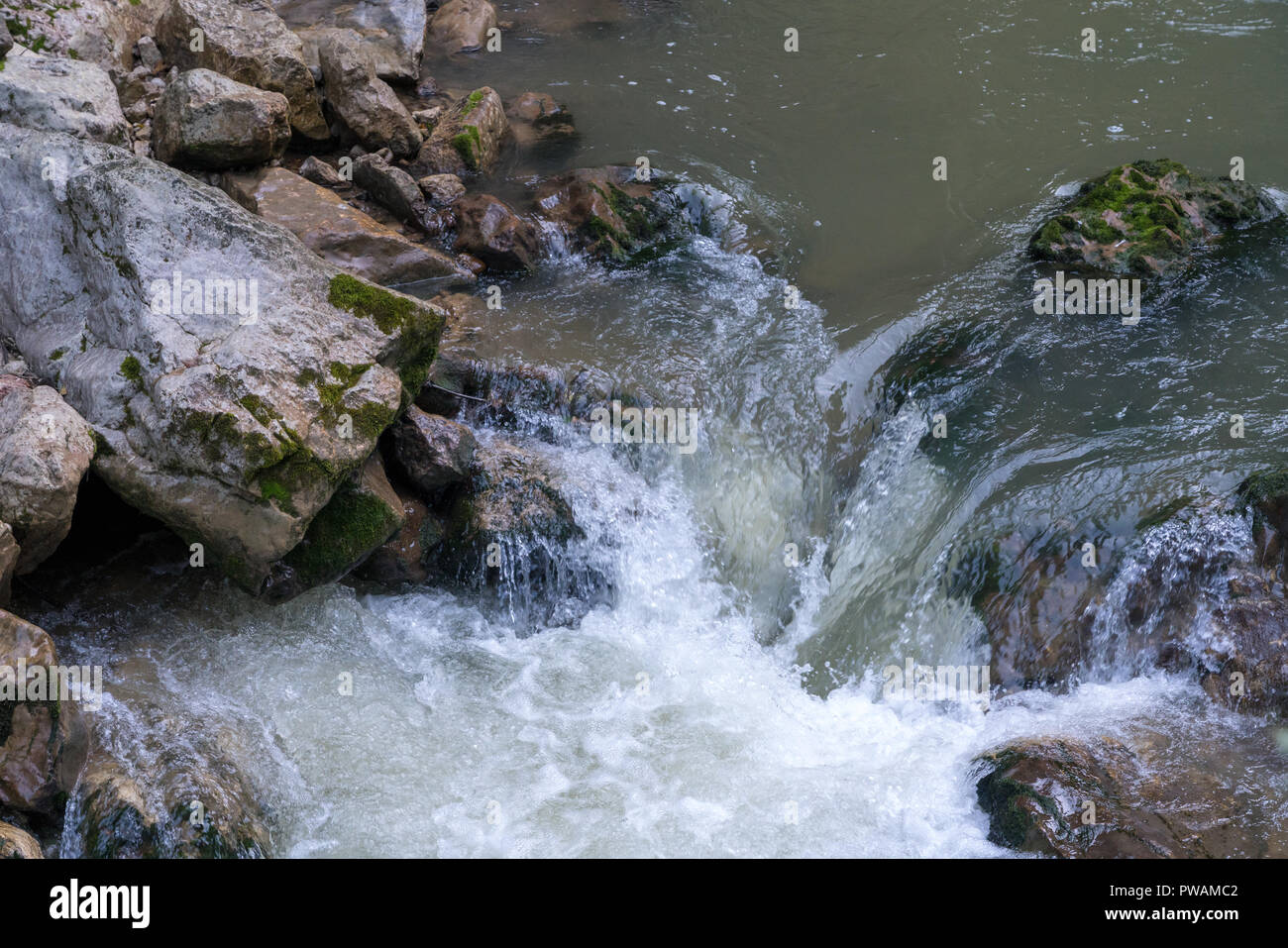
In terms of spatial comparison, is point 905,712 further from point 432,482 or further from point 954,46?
point 954,46

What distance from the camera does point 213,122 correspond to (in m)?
8.55

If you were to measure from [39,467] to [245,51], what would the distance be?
569 cm

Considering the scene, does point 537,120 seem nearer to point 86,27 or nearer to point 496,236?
point 496,236

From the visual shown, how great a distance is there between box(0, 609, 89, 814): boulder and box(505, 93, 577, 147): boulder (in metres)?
7.32

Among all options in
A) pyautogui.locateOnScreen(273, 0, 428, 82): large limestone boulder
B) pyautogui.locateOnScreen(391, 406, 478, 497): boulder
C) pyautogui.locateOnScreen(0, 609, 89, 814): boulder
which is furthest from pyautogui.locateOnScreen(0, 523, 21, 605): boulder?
pyautogui.locateOnScreen(273, 0, 428, 82): large limestone boulder

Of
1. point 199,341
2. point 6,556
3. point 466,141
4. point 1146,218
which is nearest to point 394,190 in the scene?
point 466,141

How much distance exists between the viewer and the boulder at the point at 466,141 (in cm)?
1013

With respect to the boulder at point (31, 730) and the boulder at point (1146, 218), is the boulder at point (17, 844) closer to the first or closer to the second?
the boulder at point (31, 730)

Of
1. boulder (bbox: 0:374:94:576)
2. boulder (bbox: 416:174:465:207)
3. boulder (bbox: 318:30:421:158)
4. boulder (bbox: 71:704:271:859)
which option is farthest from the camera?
boulder (bbox: 318:30:421:158)

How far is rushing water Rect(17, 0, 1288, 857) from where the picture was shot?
18.4ft

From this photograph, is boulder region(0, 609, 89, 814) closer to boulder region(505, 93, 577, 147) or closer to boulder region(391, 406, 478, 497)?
boulder region(391, 406, 478, 497)

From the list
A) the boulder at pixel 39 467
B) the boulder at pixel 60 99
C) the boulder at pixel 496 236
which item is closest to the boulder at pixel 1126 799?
the boulder at pixel 39 467

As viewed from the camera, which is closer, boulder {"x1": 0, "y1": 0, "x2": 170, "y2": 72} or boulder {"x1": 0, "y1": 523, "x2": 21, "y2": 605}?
boulder {"x1": 0, "y1": 523, "x2": 21, "y2": 605}

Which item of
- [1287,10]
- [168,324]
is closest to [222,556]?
[168,324]
